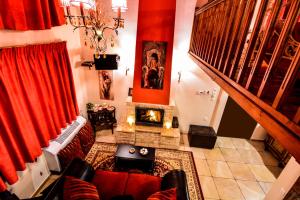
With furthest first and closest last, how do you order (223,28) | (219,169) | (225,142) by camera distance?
1. (225,142)
2. (219,169)
3. (223,28)

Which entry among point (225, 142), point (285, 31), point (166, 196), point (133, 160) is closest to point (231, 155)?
point (225, 142)

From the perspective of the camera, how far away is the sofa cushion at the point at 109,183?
8.94 feet

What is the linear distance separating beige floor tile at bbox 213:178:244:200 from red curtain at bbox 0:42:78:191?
12.5 ft

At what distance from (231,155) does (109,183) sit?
3521 millimetres

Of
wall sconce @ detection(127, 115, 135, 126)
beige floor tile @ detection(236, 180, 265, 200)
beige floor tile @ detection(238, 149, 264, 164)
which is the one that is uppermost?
wall sconce @ detection(127, 115, 135, 126)

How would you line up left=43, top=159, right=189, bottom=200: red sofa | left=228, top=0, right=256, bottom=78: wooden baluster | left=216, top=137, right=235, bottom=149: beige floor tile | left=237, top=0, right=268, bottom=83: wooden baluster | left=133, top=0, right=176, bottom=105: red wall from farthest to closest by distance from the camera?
left=216, top=137, right=235, bottom=149: beige floor tile < left=133, top=0, right=176, bottom=105: red wall < left=43, top=159, right=189, bottom=200: red sofa < left=228, top=0, right=256, bottom=78: wooden baluster < left=237, top=0, right=268, bottom=83: wooden baluster

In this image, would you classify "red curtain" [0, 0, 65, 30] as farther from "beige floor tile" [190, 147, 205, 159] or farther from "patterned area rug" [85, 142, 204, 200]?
"beige floor tile" [190, 147, 205, 159]

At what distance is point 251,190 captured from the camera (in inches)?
143

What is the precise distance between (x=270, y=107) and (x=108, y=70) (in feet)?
14.1

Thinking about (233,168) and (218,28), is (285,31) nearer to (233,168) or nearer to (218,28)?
(218,28)

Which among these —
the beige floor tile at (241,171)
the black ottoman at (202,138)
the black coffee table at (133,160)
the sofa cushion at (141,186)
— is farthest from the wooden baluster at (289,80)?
the black ottoman at (202,138)

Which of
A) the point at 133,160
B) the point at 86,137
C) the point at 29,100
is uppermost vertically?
the point at 29,100

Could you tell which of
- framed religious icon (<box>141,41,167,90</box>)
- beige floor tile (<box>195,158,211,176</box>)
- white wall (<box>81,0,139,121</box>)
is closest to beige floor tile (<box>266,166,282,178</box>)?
beige floor tile (<box>195,158,211,176</box>)

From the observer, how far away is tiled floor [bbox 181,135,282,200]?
11.8 ft
